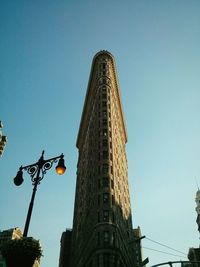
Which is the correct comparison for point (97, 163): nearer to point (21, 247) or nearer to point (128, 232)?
point (128, 232)

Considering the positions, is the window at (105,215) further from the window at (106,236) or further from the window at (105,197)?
the window at (106,236)

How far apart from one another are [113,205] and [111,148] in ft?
60.7

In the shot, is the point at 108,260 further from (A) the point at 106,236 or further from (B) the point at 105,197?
(B) the point at 105,197

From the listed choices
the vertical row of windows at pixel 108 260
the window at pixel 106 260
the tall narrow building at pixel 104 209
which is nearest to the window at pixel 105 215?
the tall narrow building at pixel 104 209

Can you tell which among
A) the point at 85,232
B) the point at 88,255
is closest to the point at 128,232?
the point at 85,232

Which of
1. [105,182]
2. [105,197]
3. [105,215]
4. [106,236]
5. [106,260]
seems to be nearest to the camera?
[106,260]

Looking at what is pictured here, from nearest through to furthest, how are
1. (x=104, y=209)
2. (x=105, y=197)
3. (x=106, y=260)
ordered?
(x=106, y=260) → (x=104, y=209) → (x=105, y=197)

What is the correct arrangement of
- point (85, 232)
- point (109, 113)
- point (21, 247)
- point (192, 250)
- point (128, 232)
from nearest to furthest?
point (21, 247), point (85, 232), point (128, 232), point (109, 113), point (192, 250)

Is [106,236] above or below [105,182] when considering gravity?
below

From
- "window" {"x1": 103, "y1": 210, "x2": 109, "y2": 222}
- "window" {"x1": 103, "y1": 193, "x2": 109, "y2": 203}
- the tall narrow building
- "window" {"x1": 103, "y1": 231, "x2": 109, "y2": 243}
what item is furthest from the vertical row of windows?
"window" {"x1": 103, "y1": 193, "x2": 109, "y2": 203}

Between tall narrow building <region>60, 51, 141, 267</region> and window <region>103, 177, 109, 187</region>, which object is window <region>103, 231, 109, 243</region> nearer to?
tall narrow building <region>60, 51, 141, 267</region>

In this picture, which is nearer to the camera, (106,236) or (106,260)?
(106,260)

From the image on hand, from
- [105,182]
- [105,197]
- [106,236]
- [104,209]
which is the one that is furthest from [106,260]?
[105,182]

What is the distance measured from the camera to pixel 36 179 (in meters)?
13.0
